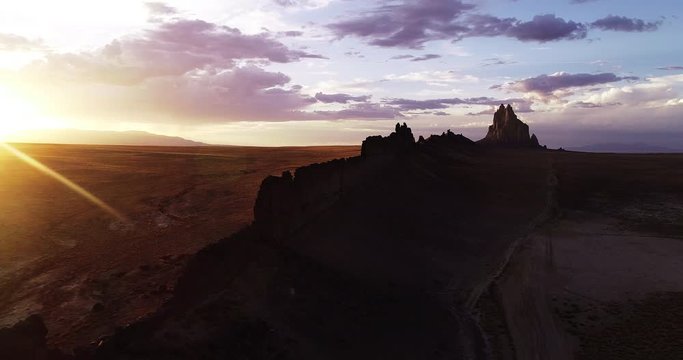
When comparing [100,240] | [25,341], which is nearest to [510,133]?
[100,240]

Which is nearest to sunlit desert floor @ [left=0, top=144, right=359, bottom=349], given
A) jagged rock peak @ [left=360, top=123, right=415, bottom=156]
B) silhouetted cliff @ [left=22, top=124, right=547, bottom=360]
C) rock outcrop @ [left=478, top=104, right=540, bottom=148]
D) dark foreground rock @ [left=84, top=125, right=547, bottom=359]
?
silhouetted cliff @ [left=22, top=124, right=547, bottom=360]

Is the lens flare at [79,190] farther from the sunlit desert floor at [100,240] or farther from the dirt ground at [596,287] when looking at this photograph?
the dirt ground at [596,287]

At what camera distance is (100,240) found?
35.5m

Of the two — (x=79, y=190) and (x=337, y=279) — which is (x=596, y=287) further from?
(x=79, y=190)

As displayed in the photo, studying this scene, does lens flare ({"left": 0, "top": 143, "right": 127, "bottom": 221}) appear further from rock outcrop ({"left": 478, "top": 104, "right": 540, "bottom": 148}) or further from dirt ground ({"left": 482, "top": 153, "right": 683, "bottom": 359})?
rock outcrop ({"left": 478, "top": 104, "right": 540, "bottom": 148})

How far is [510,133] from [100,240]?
143 meters

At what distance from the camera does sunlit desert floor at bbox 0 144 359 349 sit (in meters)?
24.2

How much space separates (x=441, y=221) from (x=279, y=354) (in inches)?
1060

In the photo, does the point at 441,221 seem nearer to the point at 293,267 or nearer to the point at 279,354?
the point at 293,267

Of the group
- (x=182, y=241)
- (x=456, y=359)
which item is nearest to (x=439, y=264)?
(x=456, y=359)

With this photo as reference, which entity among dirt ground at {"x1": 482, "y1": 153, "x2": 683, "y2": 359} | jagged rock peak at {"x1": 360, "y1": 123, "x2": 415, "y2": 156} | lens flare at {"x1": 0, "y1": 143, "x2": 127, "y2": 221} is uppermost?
jagged rock peak at {"x1": 360, "y1": 123, "x2": 415, "y2": 156}

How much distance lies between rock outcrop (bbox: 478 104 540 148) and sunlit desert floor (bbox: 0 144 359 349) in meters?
113

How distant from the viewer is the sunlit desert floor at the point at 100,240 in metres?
24.2

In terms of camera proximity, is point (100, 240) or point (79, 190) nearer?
point (100, 240)
